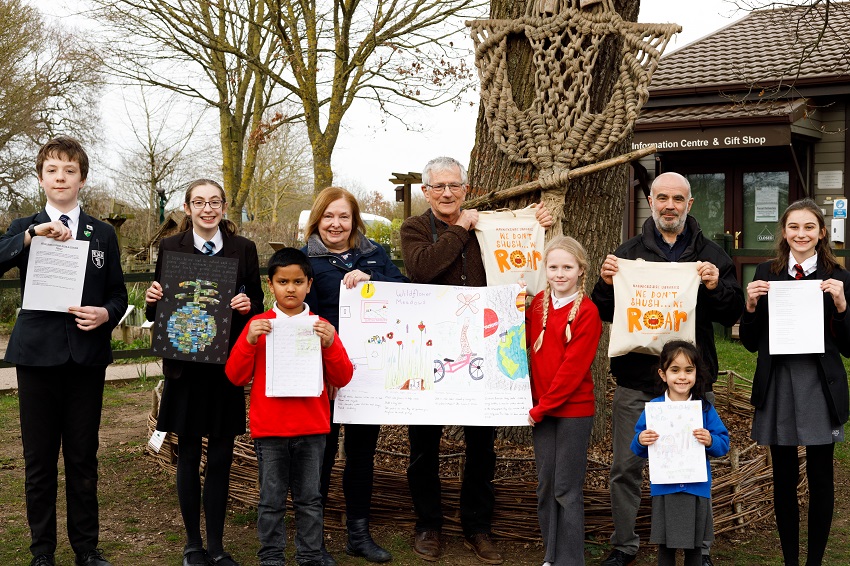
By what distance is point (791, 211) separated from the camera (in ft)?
14.3

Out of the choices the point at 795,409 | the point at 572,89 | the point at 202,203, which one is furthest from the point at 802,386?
the point at 202,203

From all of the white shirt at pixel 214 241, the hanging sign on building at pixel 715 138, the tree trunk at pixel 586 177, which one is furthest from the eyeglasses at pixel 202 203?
the hanging sign on building at pixel 715 138

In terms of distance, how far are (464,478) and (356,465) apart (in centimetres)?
61

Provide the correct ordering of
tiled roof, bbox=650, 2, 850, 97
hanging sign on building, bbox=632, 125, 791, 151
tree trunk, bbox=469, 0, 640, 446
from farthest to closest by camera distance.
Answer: tiled roof, bbox=650, 2, 850, 97 → hanging sign on building, bbox=632, 125, 791, 151 → tree trunk, bbox=469, 0, 640, 446

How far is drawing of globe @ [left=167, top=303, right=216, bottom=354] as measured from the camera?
14.3ft

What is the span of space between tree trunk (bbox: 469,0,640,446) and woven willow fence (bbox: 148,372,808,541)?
0.84 meters

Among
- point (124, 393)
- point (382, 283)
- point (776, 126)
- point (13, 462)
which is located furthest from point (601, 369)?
point (776, 126)

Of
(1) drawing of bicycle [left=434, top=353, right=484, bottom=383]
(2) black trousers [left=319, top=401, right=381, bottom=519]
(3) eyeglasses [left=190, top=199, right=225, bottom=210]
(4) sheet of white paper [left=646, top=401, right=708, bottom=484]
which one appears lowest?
(2) black trousers [left=319, top=401, right=381, bottom=519]

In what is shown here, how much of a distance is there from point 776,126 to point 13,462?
11903 millimetres

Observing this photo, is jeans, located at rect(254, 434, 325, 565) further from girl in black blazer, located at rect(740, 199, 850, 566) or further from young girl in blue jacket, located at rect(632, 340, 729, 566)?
girl in black blazer, located at rect(740, 199, 850, 566)

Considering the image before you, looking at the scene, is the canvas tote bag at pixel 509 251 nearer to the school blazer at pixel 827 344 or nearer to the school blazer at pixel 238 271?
the school blazer at pixel 827 344

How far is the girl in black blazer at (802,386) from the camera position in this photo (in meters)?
4.27

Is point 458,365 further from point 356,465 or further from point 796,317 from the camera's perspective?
point 796,317

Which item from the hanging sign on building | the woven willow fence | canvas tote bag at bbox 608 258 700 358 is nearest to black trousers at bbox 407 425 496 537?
the woven willow fence
